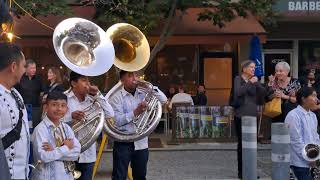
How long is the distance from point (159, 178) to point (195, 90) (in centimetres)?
715

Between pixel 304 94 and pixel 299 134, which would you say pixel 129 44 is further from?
pixel 299 134

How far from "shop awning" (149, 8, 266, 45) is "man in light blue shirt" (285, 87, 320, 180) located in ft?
26.3

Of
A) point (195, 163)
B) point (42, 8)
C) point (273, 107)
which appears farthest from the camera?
point (42, 8)

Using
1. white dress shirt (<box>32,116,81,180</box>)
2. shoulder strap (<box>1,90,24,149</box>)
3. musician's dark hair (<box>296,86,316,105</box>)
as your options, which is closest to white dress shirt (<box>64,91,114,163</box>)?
white dress shirt (<box>32,116,81,180</box>)

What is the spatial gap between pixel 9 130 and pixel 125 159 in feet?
9.24

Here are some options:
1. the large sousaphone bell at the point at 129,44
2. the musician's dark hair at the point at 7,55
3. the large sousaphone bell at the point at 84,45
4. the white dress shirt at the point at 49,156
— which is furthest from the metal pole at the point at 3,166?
the large sousaphone bell at the point at 129,44

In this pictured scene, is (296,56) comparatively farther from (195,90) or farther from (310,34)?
(195,90)

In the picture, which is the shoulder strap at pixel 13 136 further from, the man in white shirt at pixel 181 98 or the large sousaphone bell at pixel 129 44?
the man in white shirt at pixel 181 98

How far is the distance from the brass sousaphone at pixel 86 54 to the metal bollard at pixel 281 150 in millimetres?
1802

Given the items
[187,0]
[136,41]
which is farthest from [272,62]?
[136,41]

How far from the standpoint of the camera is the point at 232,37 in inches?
576

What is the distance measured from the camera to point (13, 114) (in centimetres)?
431

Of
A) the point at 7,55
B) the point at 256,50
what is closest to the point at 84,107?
the point at 7,55

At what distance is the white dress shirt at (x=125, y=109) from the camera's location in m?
6.99
